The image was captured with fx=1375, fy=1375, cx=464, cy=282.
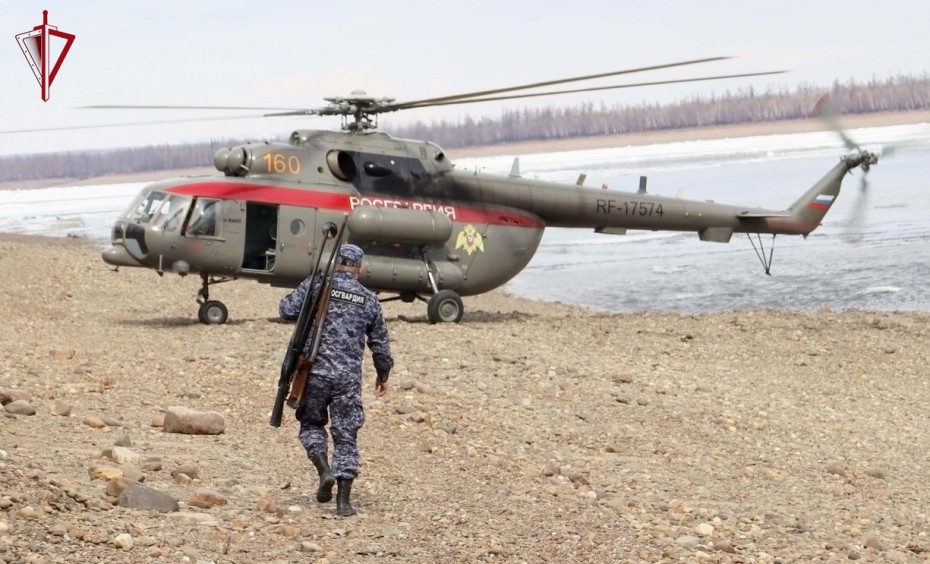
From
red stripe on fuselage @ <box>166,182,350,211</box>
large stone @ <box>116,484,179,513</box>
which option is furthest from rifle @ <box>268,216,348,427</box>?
red stripe on fuselage @ <box>166,182,350,211</box>

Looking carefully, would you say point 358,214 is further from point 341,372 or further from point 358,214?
point 341,372

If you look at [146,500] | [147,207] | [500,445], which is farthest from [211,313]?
[146,500]

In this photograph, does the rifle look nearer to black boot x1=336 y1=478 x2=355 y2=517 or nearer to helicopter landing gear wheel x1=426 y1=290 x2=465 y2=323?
black boot x1=336 y1=478 x2=355 y2=517

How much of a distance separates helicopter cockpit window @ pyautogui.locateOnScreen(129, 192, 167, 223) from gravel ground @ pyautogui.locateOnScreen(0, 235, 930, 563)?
131 cm

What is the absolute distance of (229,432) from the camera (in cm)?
1041

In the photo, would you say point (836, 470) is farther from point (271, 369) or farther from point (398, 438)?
point (271, 369)

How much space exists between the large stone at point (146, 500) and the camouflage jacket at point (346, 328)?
110 centimetres

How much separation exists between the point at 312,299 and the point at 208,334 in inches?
307

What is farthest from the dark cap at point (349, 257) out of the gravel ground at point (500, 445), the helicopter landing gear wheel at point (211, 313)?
the helicopter landing gear wheel at point (211, 313)

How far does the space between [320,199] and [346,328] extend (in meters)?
8.72

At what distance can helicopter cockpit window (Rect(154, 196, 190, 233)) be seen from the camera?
16000 mm

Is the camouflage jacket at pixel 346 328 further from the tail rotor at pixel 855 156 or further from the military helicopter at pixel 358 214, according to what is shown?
the tail rotor at pixel 855 156

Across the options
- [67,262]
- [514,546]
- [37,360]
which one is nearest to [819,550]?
[514,546]

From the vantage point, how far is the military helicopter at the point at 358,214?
16.1 meters
